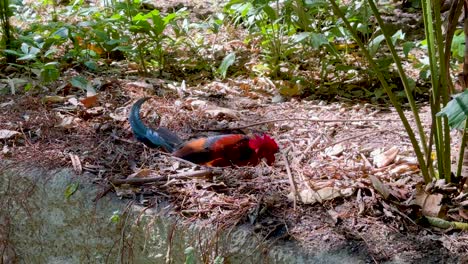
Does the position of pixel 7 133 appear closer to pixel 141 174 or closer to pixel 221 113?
pixel 141 174

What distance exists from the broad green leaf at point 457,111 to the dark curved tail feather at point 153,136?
1.04 metres

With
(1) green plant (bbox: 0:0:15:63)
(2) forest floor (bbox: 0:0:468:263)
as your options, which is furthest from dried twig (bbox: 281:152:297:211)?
(1) green plant (bbox: 0:0:15:63)

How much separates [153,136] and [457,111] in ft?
3.72

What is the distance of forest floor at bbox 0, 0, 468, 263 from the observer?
1.69 meters

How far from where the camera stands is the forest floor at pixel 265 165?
169 centimetres

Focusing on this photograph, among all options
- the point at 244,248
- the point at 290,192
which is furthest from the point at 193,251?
the point at 290,192

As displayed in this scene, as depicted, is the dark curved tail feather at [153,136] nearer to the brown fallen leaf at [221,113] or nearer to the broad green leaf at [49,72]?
the brown fallen leaf at [221,113]

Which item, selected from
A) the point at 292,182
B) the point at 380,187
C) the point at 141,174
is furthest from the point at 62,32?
the point at 380,187

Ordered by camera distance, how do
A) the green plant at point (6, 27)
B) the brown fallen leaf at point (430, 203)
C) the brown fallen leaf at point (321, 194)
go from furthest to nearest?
the green plant at point (6, 27) → the brown fallen leaf at point (321, 194) → the brown fallen leaf at point (430, 203)

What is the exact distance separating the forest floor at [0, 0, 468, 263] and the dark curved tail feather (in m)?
0.04

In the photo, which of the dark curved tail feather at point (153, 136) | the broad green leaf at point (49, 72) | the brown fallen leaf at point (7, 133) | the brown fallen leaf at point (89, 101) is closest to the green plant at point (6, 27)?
the broad green leaf at point (49, 72)

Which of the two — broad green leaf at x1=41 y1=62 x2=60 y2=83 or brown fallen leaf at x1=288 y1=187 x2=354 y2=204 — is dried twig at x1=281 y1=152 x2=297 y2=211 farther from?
broad green leaf at x1=41 y1=62 x2=60 y2=83

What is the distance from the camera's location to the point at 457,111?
4.65 ft

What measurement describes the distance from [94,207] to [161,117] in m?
0.66
